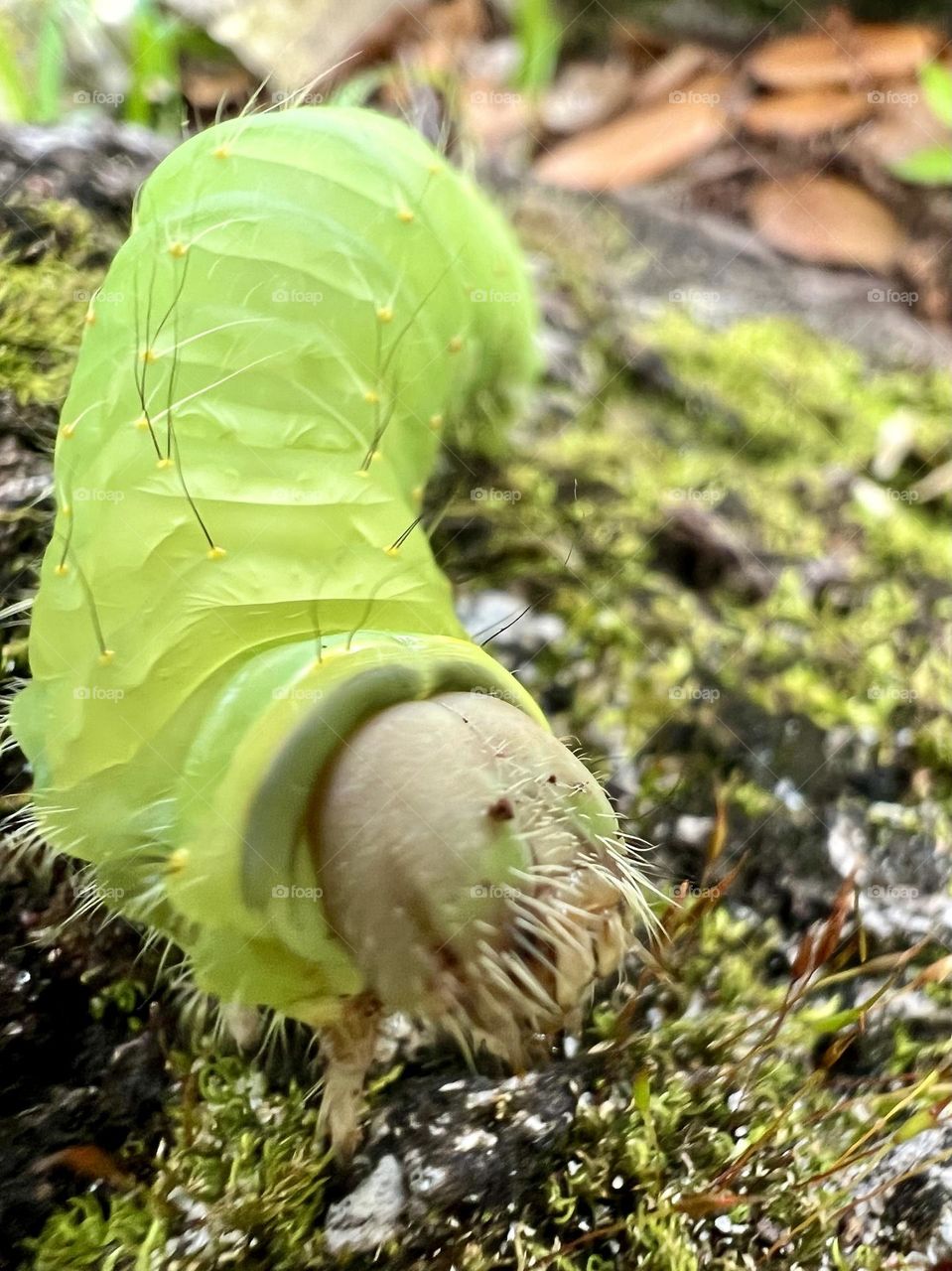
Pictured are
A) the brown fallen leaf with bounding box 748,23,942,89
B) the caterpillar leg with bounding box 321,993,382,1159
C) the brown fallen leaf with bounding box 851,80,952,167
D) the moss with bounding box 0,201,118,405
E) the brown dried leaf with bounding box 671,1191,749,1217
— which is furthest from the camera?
the brown fallen leaf with bounding box 748,23,942,89

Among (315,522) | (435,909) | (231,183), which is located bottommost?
(435,909)

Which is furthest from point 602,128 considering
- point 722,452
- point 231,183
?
point 231,183

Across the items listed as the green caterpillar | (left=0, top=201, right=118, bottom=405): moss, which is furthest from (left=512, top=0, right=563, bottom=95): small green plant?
the green caterpillar

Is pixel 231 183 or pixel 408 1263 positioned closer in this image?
pixel 408 1263

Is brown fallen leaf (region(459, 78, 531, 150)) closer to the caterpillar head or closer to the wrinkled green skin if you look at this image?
the wrinkled green skin

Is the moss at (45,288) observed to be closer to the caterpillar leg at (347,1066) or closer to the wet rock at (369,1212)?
the caterpillar leg at (347,1066)

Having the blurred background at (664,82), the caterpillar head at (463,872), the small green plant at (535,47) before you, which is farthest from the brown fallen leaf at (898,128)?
the caterpillar head at (463,872)

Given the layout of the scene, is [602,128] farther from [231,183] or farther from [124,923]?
[124,923]
